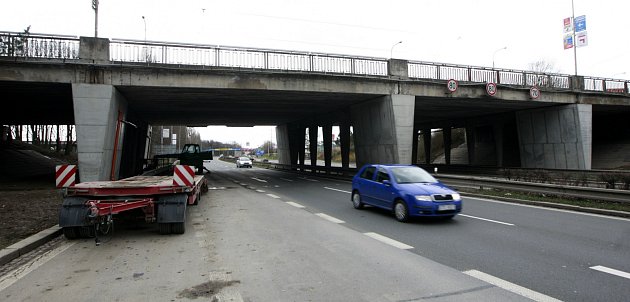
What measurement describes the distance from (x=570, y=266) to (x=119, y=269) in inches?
247

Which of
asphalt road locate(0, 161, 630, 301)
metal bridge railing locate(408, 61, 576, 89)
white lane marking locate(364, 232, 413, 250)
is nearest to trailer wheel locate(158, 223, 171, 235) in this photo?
asphalt road locate(0, 161, 630, 301)

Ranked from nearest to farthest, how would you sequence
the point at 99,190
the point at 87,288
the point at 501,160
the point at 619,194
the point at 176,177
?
the point at 87,288 < the point at 99,190 < the point at 176,177 < the point at 619,194 < the point at 501,160

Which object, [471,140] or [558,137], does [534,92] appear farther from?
[471,140]

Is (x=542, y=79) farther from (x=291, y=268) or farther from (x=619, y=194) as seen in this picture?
(x=291, y=268)

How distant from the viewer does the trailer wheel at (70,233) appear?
7273mm

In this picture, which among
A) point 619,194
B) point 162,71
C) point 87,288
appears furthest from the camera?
point 162,71

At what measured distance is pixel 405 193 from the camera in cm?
876

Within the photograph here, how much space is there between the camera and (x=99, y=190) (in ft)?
24.7

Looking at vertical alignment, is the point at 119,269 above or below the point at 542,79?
below

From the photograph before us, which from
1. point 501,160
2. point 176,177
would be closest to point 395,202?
point 176,177

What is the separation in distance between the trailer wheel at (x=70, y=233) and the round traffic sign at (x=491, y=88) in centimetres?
2136

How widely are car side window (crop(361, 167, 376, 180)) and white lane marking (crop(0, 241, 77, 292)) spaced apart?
23.6 feet

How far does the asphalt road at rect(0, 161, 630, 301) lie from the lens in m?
4.28

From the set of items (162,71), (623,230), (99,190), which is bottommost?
(623,230)
